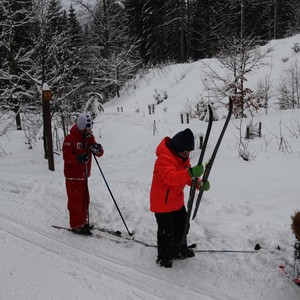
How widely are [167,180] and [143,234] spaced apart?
161cm

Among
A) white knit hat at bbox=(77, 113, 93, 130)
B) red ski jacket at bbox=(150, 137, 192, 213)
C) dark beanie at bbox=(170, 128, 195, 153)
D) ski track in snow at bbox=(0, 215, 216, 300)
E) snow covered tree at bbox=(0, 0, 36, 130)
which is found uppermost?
snow covered tree at bbox=(0, 0, 36, 130)

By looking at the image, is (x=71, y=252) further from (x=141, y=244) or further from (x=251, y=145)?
(x=251, y=145)

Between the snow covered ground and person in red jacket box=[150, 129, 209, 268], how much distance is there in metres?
0.22

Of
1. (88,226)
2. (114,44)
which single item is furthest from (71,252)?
(114,44)

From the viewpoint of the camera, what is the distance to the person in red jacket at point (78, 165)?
4793mm

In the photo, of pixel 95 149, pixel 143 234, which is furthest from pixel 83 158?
pixel 143 234

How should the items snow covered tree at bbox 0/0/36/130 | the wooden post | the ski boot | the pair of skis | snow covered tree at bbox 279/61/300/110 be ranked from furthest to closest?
snow covered tree at bbox 0/0/36/130 → snow covered tree at bbox 279/61/300/110 → the wooden post → the pair of skis → the ski boot

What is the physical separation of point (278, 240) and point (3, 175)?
625cm

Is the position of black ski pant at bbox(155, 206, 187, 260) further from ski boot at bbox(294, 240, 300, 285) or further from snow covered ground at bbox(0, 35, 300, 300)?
ski boot at bbox(294, 240, 300, 285)

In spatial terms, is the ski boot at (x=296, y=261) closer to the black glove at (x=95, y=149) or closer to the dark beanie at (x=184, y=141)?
the dark beanie at (x=184, y=141)

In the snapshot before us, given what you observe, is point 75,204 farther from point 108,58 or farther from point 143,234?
point 108,58

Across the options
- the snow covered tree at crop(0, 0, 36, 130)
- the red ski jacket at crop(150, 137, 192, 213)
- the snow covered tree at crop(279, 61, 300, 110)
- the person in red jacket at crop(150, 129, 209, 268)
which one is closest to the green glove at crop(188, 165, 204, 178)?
the person in red jacket at crop(150, 129, 209, 268)

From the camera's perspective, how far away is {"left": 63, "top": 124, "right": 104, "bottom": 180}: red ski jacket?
4781mm

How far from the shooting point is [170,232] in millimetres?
3910
